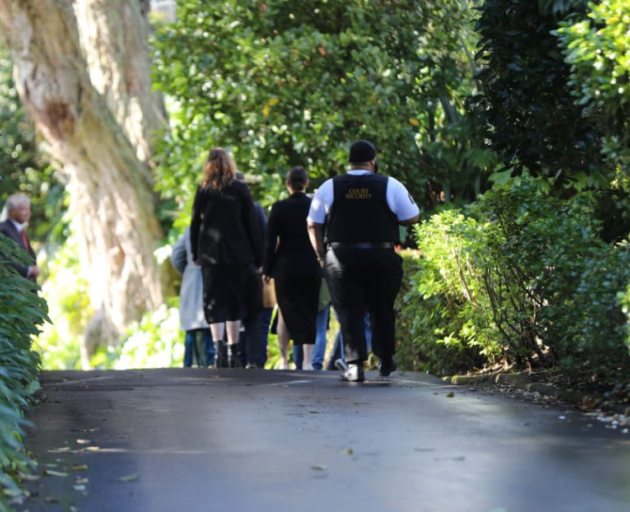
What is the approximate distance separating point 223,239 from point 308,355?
1.54 meters

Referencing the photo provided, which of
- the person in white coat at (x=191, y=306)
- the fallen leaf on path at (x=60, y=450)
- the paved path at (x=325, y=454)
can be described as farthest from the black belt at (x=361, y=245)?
the person in white coat at (x=191, y=306)

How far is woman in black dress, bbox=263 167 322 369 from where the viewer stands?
43.8ft

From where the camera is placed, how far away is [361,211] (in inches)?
415

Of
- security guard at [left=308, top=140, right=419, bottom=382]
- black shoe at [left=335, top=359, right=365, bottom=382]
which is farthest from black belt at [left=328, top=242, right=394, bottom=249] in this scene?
black shoe at [left=335, top=359, right=365, bottom=382]

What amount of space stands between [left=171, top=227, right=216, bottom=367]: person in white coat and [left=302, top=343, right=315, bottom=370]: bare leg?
167cm

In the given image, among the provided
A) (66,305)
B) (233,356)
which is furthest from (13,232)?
(66,305)

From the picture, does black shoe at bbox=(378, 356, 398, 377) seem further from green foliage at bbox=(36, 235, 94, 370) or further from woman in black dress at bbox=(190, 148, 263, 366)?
green foliage at bbox=(36, 235, 94, 370)

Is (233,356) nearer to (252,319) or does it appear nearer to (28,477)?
(252,319)

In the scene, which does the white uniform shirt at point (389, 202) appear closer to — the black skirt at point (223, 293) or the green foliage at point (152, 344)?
the black skirt at point (223, 293)

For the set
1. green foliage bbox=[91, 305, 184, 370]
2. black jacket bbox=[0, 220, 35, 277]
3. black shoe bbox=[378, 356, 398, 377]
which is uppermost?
black jacket bbox=[0, 220, 35, 277]

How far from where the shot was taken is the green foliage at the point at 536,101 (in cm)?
928

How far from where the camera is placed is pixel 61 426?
7957 millimetres

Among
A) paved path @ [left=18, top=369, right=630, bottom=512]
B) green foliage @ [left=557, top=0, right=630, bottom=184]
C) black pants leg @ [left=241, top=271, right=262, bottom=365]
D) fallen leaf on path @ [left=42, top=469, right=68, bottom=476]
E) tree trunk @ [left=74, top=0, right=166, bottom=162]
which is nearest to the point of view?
paved path @ [left=18, top=369, right=630, bottom=512]

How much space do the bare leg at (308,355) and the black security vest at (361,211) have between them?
10.8 ft
